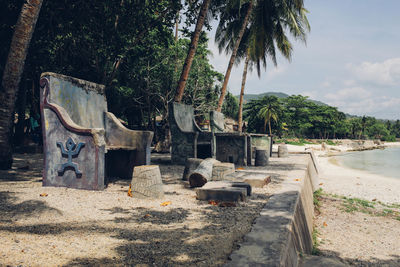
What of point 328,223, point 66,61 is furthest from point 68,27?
point 328,223

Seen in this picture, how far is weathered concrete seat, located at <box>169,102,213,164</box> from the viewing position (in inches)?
277

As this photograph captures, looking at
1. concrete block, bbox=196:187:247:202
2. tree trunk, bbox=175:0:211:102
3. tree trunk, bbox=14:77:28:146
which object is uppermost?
tree trunk, bbox=175:0:211:102

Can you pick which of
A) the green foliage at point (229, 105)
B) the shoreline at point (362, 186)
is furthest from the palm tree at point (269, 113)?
the shoreline at point (362, 186)

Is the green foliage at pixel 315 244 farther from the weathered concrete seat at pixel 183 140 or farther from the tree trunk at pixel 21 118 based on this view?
the tree trunk at pixel 21 118

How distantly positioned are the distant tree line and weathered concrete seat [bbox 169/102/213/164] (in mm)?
30954

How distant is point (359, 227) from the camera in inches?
187

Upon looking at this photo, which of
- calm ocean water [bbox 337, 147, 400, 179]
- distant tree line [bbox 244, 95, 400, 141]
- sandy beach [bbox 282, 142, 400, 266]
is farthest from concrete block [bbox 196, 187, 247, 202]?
distant tree line [bbox 244, 95, 400, 141]

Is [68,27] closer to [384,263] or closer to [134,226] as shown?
[134,226]

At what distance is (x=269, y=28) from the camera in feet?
46.0

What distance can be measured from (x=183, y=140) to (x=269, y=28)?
31.2 ft

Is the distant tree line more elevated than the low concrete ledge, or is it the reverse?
the distant tree line

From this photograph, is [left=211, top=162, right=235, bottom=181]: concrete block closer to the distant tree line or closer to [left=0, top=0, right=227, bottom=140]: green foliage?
[left=0, top=0, right=227, bottom=140]: green foliage

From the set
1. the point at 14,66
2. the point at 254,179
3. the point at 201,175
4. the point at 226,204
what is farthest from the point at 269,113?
the point at 226,204

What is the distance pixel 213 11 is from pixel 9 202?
1083 centimetres
